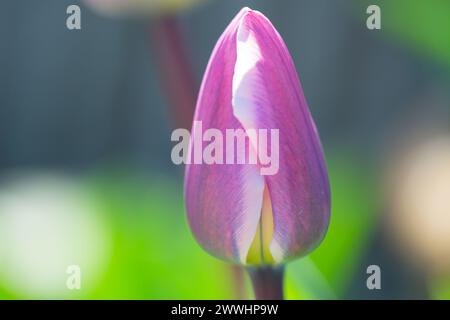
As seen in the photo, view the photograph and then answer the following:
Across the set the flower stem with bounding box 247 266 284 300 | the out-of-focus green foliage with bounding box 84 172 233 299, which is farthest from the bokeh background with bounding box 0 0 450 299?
the flower stem with bounding box 247 266 284 300

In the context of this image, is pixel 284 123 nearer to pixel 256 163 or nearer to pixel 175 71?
pixel 256 163

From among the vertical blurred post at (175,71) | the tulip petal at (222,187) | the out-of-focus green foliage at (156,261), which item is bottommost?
the out-of-focus green foliage at (156,261)

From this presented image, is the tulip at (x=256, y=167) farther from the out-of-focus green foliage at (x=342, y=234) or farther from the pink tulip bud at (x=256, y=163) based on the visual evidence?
Result: the out-of-focus green foliage at (x=342, y=234)

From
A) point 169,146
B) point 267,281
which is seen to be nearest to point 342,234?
point 267,281

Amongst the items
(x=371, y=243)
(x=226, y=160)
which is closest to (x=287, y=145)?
(x=226, y=160)

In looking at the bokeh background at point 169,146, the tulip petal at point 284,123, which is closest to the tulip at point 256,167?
the tulip petal at point 284,123

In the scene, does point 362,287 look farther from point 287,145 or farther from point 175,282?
point 287,145
